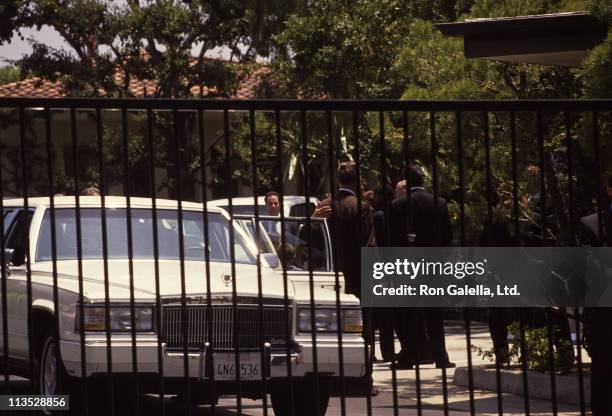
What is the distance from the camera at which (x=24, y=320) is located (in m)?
9.34

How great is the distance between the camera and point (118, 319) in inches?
349

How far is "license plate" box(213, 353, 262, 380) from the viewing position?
23.3 feet

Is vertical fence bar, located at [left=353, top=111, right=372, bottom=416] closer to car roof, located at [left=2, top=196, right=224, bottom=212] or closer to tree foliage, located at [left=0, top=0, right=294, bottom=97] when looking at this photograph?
car roof, located at [left=2, top=196, right=224, bottom=212]

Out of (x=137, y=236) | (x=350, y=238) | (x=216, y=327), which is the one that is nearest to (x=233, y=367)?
(x=216, y=327)

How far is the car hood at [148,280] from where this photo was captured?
854 cm

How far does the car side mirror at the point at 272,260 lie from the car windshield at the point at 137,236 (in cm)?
18

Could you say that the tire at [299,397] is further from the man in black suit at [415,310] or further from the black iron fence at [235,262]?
the man in black suit at [415,310]

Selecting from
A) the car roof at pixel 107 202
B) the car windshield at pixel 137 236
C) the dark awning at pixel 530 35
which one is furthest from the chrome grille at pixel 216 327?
the dark awning at pixel 530 35

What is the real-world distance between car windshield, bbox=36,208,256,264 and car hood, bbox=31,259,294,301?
92mm

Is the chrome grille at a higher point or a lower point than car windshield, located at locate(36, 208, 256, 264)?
lower

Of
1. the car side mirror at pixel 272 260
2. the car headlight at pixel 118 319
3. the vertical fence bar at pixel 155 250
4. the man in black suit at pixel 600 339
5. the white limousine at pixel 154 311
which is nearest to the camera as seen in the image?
the vertical fence bar at pixel 155 250

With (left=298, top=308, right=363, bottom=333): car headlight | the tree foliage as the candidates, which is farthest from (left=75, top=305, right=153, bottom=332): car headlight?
the tree foliage

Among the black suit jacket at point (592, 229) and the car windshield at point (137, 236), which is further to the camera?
the car windshield at point (137, 236)

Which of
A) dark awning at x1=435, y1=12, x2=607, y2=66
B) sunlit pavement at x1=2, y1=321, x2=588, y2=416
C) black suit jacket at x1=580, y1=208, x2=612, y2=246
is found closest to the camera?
black suit jacket at x1=580, y1=208, x2=612, y2=246
